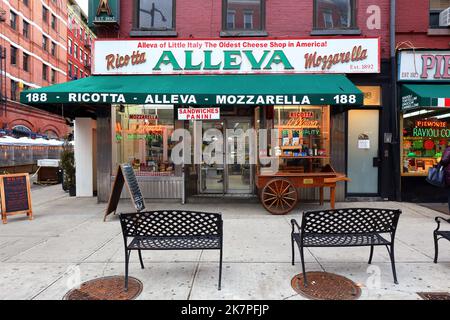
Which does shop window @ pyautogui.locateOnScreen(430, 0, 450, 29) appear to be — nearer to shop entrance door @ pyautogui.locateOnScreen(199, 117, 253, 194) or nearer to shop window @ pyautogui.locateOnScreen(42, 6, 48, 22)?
shop entrance door @ pyautogui.locateOnScreen(199, 117, 253, 194)

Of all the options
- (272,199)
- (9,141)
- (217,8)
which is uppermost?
(217,8)

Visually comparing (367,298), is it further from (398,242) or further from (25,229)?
(25,229)

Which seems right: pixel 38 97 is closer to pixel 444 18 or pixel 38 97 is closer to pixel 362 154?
pixel 362 154

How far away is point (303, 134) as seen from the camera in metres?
8.95

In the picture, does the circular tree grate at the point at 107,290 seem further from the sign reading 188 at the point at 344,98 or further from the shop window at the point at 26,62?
the shop window at the point at 26,62

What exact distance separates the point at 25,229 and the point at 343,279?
6.12 m

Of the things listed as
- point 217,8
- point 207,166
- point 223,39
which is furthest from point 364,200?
point 217,8

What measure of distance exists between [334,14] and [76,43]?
147ft

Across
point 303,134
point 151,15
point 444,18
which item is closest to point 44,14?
point 151,15

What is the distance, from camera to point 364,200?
8.91 metres

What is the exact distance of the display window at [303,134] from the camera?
870 cm

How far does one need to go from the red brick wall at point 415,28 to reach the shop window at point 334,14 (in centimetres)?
132

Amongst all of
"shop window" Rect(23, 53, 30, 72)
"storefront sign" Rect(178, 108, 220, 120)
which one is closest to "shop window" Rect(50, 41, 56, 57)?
"shop window" Rect(23, 53, 30, 72)

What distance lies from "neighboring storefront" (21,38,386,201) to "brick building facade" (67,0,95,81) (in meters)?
37.6
